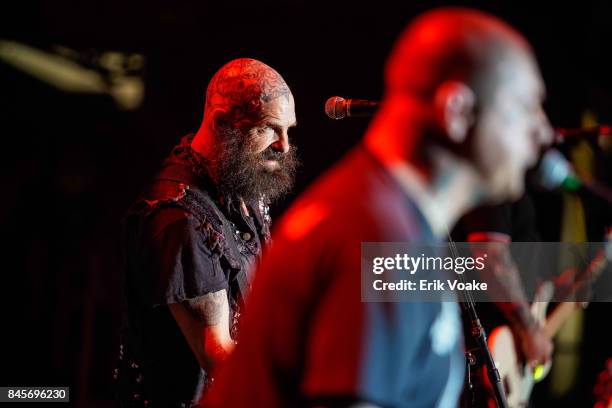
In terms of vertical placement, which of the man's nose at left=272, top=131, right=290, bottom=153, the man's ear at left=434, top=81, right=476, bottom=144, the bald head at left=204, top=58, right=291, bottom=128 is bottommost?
the man's ear at left=434, top=81, right=476, bottom=144

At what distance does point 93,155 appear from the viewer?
4910mm

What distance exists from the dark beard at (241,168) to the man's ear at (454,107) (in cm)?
135

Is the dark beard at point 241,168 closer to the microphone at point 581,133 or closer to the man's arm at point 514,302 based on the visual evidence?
the microphone at point 581,133

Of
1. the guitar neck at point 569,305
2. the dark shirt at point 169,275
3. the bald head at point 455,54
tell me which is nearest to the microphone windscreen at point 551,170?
Result: the bald head at point 455,54

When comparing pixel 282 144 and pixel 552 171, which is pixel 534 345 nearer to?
pixel 282 144

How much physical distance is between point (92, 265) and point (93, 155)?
0.78 m

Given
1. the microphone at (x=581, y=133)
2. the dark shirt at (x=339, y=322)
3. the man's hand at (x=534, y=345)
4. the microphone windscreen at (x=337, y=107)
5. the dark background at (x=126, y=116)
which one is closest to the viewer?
the dark shirt at (x=339, y=322)

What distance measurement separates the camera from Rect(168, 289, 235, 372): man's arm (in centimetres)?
203

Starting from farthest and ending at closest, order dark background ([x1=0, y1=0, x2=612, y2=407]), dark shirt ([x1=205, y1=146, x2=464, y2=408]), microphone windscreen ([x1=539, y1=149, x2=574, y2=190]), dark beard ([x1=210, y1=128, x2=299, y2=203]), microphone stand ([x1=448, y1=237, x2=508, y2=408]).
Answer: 1. dark background ([x1=0, y1=0, x2=612, y2=407])
2. dark beard ([x1=210, y1=128, x2=299, y2=203])
3. microphone stand ([x1=448, y1=237, x2=508, y2=408])
4. microphone windscreen ([x1=539, y1=149, x2=574, y2=190])
5. dark shirt ([x1=205, y1=146, x2=464, y2=408])

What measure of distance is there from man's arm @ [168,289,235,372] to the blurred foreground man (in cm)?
91

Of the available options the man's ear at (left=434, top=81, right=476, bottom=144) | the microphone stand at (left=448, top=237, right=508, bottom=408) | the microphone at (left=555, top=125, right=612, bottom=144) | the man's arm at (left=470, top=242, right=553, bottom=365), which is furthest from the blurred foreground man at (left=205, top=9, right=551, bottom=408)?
the man's arm at (left=470, top=242, right=553, bottom=365)

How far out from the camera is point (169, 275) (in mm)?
2023

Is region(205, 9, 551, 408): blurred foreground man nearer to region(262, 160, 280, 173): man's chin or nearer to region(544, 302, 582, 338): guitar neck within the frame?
region(262, 160, 280, 173): man's chin

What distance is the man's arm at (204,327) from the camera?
2029 mm
